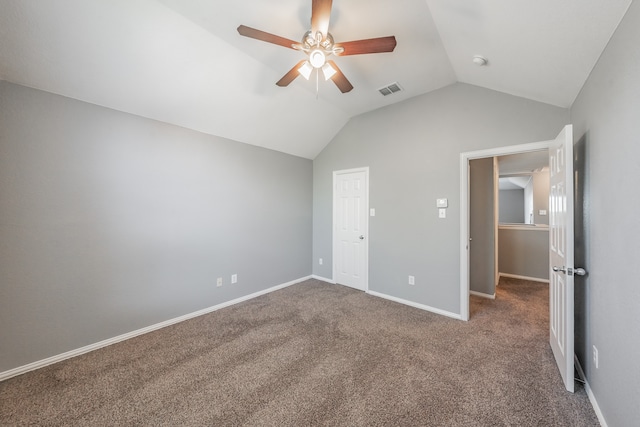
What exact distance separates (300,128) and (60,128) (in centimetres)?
273

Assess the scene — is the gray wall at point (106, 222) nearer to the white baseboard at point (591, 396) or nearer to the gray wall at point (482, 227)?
the gray wall at point (482, 227)

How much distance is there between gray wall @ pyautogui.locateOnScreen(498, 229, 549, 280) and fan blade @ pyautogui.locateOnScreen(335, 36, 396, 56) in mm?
4794

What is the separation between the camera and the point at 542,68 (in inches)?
78.2

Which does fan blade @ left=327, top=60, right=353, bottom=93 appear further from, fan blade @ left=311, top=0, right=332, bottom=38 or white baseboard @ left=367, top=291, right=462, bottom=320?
white baseboard @ left=367, top=291, right=462, bottom=320

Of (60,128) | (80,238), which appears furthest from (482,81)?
(80,238)

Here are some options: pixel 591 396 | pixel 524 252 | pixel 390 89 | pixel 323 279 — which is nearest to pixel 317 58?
pixel 390 89

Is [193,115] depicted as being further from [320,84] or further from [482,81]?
[482,81]

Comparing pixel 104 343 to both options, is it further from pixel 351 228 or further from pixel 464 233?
pixel 464 233

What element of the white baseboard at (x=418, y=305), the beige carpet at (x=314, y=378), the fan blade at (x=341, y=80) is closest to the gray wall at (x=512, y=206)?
the beige carpet at (x=314, y=378)

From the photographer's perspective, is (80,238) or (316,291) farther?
(316,291)

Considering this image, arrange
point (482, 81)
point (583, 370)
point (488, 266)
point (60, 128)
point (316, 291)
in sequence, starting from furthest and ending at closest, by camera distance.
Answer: point (316, 291) < point (488, 266) < point (482, 81) < point (60, 128) < point (583, 370)

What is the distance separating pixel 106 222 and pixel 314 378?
2.52 meters

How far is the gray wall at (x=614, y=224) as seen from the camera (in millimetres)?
1192

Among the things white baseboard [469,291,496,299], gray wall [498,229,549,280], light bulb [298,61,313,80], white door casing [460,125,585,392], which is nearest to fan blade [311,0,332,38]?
light bulb [298,61,313,80]
